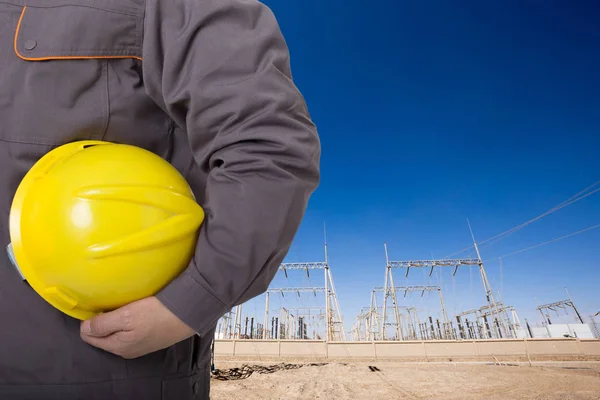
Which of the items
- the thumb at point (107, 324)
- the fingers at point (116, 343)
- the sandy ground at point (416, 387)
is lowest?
the sandy ground at point (416, 387)

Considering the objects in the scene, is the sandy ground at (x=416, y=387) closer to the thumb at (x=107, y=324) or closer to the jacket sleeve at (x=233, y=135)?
the thumb at (x=107, y=324)

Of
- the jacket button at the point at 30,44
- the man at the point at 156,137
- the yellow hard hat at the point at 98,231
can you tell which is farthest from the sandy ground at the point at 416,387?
the jacket button at the point at 30,44

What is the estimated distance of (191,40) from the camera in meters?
0.78

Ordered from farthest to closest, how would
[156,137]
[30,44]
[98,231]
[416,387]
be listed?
[416,387], [156,137], [30,44], [98,231]

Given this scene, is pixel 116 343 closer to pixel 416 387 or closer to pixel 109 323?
pixel 109 323

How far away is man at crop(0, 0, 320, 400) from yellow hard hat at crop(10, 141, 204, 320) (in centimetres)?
4

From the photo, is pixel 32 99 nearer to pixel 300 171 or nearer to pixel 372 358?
pixel 300 171

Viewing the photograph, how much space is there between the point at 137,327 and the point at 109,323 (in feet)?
0.19

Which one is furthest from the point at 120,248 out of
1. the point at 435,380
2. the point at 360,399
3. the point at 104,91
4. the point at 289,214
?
the point at 435,380

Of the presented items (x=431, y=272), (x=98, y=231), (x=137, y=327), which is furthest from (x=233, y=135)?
(x=431, y=272)

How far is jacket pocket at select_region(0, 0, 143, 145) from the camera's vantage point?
0.80 m

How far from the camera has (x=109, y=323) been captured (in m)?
0.66

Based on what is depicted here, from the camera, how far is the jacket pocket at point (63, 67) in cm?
80

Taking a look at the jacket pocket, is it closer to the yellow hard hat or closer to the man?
the man
